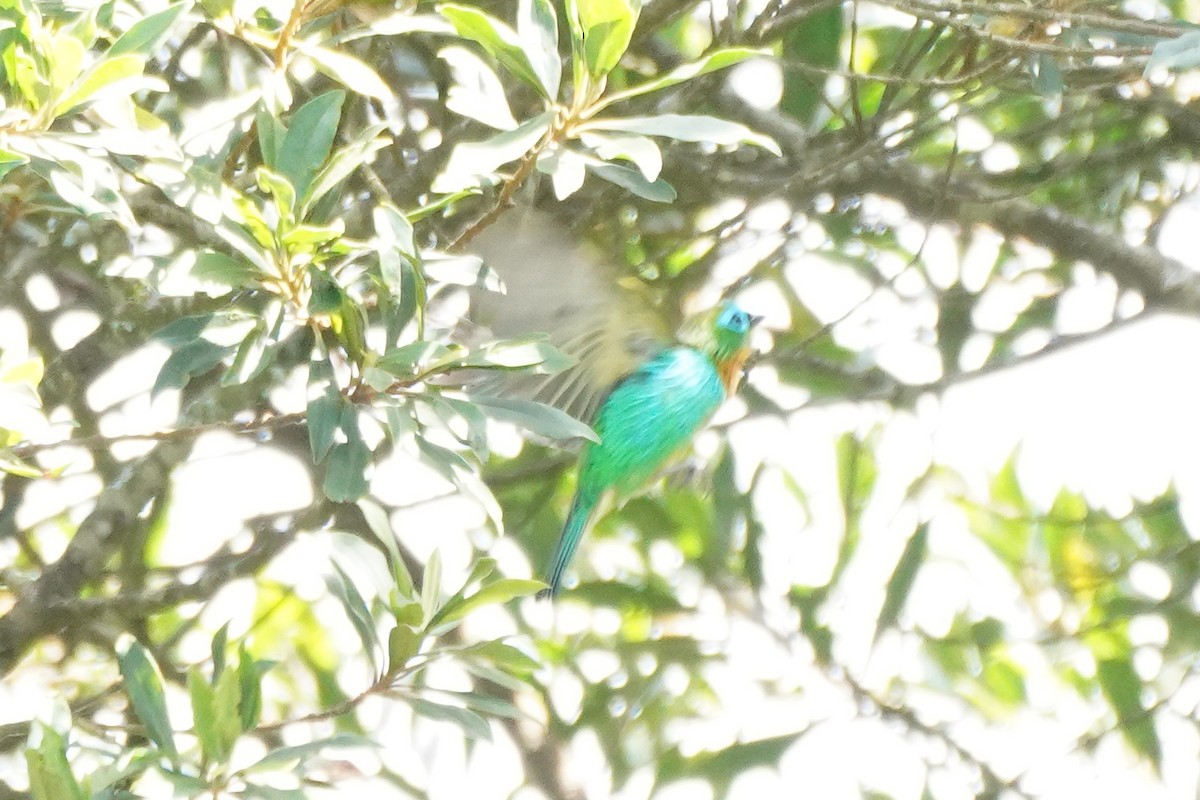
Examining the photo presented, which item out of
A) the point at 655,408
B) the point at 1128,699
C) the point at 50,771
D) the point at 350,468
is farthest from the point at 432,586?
the point at 1128,699

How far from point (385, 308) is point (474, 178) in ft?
0.57

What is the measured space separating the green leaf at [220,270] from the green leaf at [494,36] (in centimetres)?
32

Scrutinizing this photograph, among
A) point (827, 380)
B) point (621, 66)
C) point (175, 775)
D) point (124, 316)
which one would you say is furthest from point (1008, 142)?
point (175, 775)

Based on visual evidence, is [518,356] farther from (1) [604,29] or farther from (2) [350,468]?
(1) [604,29]

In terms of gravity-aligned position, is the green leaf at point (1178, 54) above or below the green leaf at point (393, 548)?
above

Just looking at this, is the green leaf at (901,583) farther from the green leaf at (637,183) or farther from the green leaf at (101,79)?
the green leaf at (101,79)

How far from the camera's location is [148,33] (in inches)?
50.4

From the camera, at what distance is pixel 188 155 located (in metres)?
1.48

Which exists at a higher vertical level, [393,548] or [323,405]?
[323,405]

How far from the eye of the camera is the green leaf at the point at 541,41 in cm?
135

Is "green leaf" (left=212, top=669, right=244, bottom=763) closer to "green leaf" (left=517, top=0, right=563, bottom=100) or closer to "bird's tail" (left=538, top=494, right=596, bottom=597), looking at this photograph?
"green leaf" (left=517, top=0, right=563, bottom=100)

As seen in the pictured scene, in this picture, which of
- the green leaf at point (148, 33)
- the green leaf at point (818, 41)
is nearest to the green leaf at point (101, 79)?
the green leaf at point (148, 33)

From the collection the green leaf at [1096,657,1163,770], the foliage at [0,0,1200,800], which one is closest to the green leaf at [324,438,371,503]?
the foliage at [0,0,1200,800]

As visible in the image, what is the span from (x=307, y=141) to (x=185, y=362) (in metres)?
0.27
